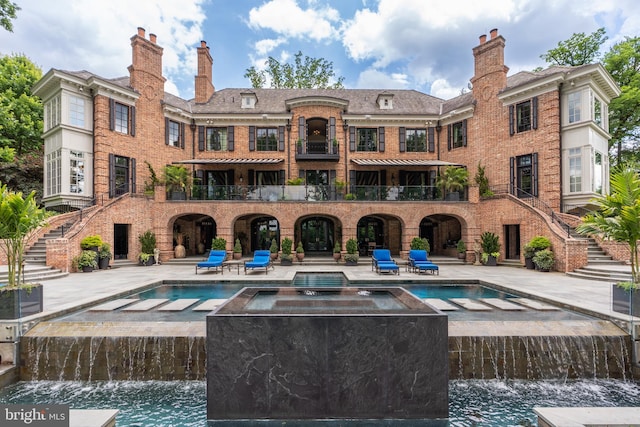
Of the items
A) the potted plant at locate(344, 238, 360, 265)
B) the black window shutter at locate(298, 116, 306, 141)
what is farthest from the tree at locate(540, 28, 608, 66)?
the potted plant at locate(344, 238, 360, 265)

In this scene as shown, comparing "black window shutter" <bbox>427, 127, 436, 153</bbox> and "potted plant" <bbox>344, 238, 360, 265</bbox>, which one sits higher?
"black window shutter" <bbox>427, 127, 436, 153</bbox>

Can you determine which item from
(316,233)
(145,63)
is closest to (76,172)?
(145,63)

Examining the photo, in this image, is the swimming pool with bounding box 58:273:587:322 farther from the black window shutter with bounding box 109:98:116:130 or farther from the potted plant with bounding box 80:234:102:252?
the black window shutter with bounding box 109:98:116:130

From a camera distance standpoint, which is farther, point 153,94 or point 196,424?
point 153,94

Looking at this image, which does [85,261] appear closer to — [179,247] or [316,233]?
[179,247]

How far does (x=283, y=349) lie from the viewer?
425cm

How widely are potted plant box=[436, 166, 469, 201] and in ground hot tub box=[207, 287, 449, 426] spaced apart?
16.5 metres

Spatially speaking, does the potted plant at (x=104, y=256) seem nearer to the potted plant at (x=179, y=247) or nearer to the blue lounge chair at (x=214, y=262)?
the potted plant at (x=179, y=247)

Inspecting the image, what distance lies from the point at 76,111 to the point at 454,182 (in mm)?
22991

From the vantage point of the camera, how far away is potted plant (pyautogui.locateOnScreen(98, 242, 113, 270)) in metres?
15.7

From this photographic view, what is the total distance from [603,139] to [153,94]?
28596 mm

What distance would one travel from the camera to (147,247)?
17.8 metres

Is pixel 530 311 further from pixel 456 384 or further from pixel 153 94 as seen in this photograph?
pixel 153 94

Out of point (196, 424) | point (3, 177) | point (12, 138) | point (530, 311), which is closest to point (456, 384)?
point (530, 311)
